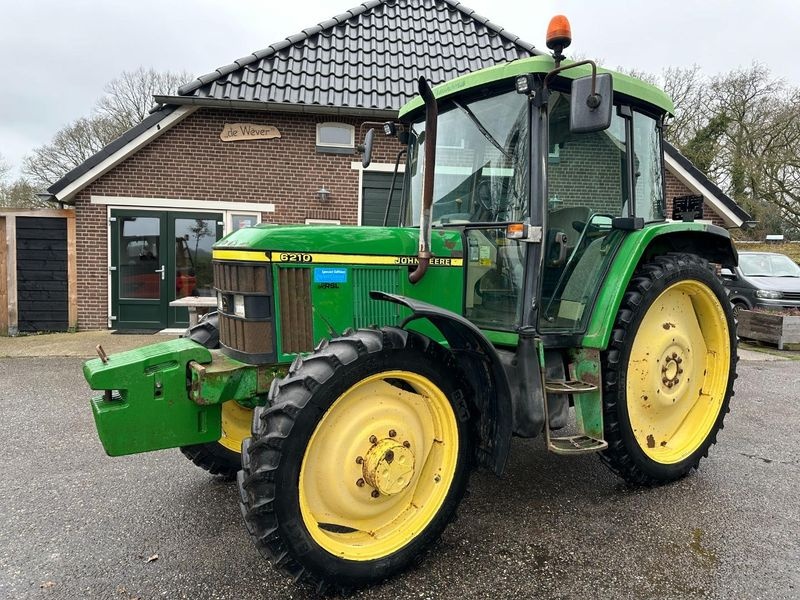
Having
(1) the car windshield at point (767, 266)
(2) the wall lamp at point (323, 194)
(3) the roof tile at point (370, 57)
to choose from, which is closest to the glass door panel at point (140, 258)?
(3) the roof tile at point (370, 57)

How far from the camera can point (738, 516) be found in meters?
2.98

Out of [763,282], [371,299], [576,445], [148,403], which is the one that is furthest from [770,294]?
[148,403]

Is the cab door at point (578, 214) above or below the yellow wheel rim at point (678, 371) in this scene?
above

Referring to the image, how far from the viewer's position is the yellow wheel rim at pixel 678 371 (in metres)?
3.24

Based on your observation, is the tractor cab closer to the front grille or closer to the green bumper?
the front grille

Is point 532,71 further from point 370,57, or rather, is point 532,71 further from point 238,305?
point 370,57

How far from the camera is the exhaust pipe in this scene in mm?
2295

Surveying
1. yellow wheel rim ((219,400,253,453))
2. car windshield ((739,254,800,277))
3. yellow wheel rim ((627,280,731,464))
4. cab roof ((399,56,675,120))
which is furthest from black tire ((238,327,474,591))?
car windshield ((739,254,800,277))

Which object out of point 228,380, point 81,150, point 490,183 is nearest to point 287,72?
point 490,183

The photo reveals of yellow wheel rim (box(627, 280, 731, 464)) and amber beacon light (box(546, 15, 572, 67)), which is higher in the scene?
amber beacon light (box(546, 15, 572, 67))

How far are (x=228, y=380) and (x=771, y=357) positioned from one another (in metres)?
8.79

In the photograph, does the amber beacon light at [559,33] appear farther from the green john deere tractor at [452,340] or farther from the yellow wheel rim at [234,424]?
the yellow wheel rim at [234,424]

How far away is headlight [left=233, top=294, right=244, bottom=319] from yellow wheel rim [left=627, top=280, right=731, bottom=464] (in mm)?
2203

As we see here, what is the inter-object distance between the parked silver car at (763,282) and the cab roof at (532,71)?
314 inches
